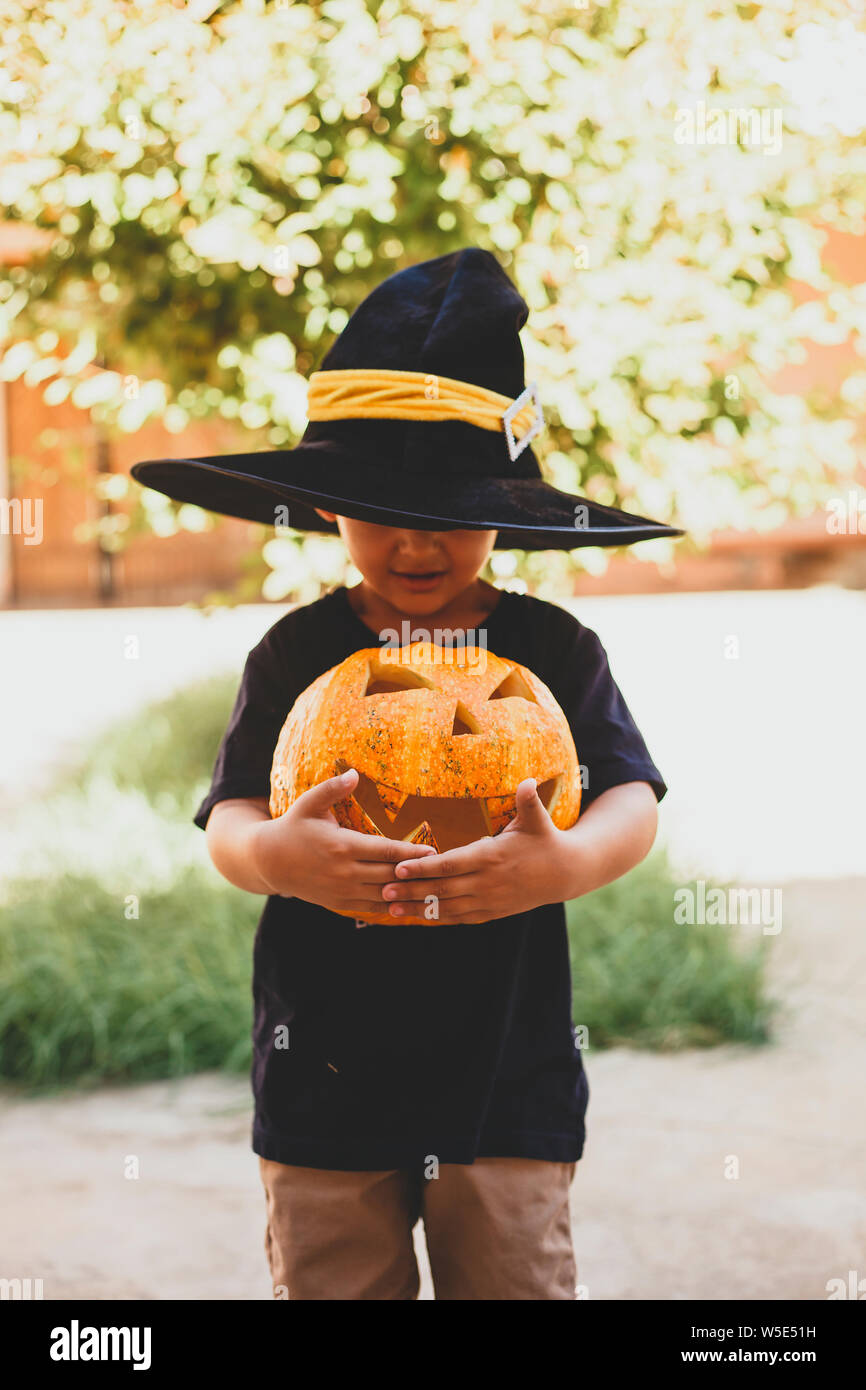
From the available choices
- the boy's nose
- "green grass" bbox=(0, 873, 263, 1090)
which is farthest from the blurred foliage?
the boy's nose

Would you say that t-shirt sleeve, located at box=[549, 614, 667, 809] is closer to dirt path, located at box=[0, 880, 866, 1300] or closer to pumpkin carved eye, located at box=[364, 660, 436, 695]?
pumpkin carved eye, located at box=[364, 660, 436, 695]

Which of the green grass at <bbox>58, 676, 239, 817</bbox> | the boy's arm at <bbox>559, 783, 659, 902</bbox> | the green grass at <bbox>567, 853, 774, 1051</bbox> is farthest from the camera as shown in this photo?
the green grass at <bbox>58, 676, 239, 817</bbox>

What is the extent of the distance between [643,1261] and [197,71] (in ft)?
11.7

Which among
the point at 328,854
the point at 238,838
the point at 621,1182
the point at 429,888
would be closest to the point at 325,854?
the point at 328,854

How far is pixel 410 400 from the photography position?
1.85 metres

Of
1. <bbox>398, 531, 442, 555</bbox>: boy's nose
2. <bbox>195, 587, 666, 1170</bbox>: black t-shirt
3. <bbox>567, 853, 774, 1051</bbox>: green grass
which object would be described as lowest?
<bbox>567, 853, 774, 1051</bbox>: green grass

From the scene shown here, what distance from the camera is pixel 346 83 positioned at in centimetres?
390

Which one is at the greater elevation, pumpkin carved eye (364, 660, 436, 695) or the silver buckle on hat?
the silver buckle on hat

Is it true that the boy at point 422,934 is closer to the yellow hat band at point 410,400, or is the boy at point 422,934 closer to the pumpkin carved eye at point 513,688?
the yellow hat band at point 410,400

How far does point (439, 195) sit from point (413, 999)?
9.21 ft

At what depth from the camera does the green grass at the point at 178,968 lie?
167 inches

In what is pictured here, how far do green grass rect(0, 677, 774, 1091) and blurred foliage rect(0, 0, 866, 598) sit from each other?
4.33 ft

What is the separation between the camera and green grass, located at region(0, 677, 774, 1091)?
4238mm

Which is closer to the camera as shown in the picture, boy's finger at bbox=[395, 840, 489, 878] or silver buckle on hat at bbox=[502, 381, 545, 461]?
boy's finger at bbox=[395, 840, 489, 878]
